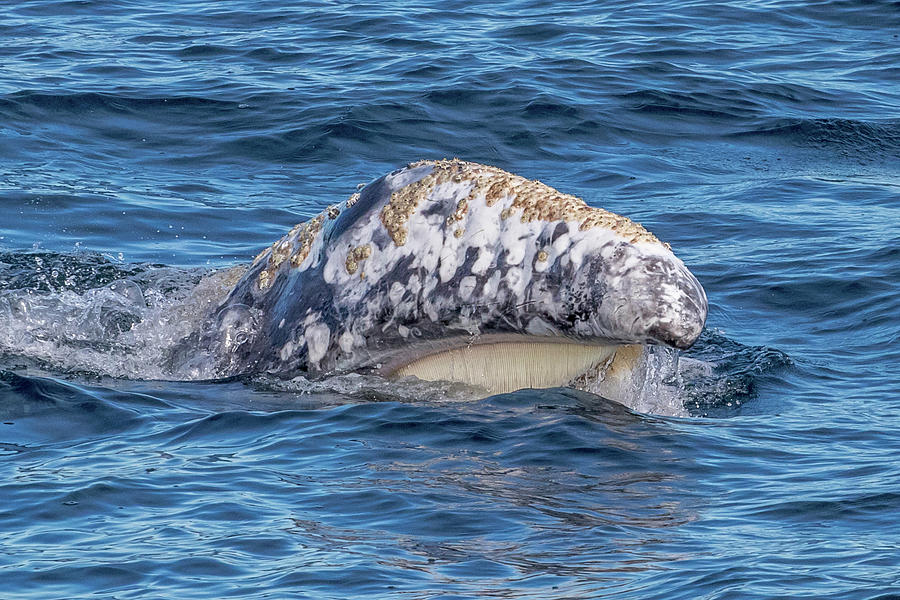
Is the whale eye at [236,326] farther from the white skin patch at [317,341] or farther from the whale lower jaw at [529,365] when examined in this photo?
the whale lower jaw at [529,365]

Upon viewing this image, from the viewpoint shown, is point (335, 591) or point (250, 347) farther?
point (250, 347)

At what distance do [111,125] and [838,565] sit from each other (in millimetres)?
14452

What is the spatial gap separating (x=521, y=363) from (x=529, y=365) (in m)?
0.05

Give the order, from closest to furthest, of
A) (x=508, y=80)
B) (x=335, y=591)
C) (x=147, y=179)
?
(x=335, y=591) → (x=147, y=179) → (x=508, y=80)

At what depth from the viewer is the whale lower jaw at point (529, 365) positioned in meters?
8.70

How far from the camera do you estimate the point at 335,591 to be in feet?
21.3

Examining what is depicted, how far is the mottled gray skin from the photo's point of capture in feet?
26.7

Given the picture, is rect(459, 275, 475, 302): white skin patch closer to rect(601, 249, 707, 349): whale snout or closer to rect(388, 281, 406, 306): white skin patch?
rect(388, 281, 406, 306): white skin patch

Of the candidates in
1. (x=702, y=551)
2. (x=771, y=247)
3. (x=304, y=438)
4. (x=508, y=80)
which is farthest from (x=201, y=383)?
(x=508, y=80)

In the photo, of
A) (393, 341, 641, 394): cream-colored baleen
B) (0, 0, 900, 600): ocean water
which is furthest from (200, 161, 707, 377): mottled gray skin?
(0, 0, 900, 600): ocean water

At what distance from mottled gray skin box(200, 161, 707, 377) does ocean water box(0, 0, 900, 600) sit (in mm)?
308

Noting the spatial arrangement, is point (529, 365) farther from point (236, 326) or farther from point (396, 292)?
point (236, 326)

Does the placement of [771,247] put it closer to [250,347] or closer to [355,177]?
[355,177]

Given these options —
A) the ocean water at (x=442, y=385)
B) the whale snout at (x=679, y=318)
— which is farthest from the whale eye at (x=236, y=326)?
the whale snout at (x=679, y=318)
